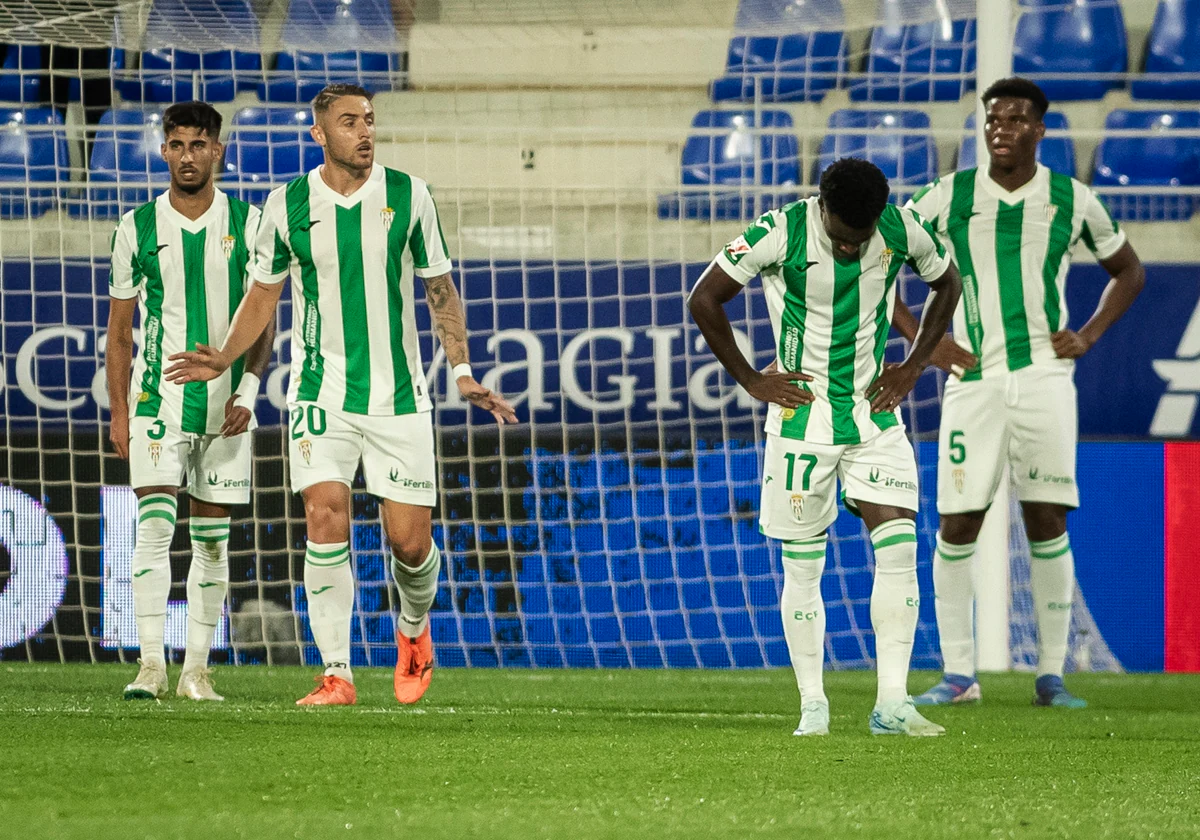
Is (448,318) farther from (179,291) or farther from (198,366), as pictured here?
(179,291)

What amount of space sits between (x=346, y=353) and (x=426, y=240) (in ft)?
1.34

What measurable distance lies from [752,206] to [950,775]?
18.0 ft

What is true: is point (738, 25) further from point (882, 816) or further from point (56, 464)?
point (882, 816)

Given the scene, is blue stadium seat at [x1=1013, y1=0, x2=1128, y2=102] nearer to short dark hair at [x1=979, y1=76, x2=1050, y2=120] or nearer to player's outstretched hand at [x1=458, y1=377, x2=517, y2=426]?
short dark hair at [x1=979, y1=76, x2=1050, y2=120]

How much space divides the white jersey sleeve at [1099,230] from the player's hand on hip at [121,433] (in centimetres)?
308

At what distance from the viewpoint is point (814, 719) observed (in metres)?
4.17

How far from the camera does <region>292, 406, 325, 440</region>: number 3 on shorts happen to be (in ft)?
15.7

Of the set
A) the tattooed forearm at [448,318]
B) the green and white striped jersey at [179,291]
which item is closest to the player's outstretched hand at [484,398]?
the tattooed forearm at [448,318]

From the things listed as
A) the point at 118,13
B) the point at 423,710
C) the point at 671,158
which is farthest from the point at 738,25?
the point at 423,710

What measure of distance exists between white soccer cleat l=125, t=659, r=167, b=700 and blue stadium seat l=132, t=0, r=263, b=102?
3.41 metres

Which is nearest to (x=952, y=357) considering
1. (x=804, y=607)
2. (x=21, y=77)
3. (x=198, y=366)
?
(x=804, y=607)

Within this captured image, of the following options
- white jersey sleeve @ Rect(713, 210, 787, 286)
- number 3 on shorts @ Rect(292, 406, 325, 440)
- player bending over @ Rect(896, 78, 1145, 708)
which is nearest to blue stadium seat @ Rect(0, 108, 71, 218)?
number 3 on shorts @ Rect(292, 406, 325, 440)

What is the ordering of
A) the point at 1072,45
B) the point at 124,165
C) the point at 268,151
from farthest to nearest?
the point at 1072,45
the point at 124,165
the point at 268,151

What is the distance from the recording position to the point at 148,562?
205 inches
